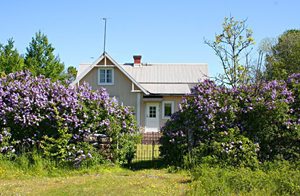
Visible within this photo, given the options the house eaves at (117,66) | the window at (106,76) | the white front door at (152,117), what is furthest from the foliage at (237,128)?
the window at (106,76)

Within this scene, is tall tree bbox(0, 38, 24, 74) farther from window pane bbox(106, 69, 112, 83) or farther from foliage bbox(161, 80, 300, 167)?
foliage bbox(161, 80, 300, 167)

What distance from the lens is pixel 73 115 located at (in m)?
11.0

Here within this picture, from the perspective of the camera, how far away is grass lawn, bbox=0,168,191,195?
305 inches

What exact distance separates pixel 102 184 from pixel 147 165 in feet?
11.6

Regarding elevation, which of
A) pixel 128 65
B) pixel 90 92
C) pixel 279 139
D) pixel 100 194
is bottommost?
pixel 100 194

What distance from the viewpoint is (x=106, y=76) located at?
26.1 metres

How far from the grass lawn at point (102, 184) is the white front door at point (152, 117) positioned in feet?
51.1

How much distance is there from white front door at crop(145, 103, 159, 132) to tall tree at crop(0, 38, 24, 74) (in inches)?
426

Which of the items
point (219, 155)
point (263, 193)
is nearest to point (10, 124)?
point (219, 155)

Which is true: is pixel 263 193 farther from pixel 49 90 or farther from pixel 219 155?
pixel 49 90

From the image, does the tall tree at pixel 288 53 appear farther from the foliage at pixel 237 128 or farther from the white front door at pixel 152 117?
the foliage at pixel 237 128

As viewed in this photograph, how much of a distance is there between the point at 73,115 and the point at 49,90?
1127mm

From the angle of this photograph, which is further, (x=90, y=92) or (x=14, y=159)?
(x=90, y=92)

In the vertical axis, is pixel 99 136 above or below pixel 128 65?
below
